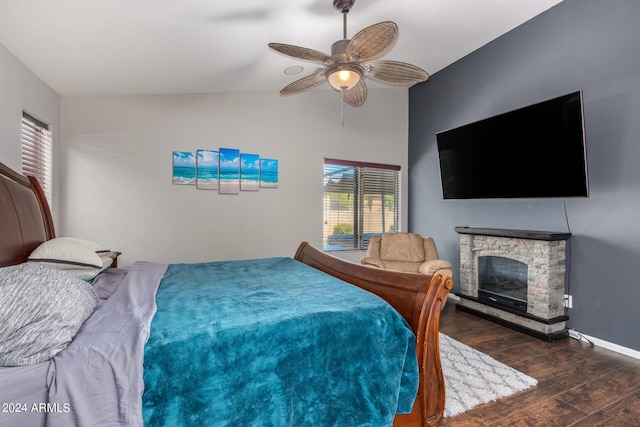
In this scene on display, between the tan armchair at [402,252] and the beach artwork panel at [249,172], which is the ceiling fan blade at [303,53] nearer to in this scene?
the beach artwork panel at [249,172]

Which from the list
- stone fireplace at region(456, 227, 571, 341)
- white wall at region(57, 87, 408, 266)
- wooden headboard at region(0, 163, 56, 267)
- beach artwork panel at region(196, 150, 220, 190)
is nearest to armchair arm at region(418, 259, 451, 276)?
stone fireplace at region(456, 227, 571, 341)

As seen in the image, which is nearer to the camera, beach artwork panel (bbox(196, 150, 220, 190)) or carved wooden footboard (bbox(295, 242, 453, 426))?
carved wooden footboard (bbox(295, 242, 453, 426))

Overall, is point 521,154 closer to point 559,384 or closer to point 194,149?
point 559,384

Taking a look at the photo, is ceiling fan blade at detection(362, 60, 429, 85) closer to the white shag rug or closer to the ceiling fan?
the ceiling fan

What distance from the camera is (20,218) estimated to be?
222cm

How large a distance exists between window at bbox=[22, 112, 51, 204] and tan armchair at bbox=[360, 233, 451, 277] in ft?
11.2

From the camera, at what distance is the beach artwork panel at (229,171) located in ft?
13.4

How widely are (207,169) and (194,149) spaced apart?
0.93 feet

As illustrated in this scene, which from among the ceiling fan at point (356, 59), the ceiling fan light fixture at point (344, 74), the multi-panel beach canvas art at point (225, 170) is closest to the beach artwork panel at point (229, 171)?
the multi-panel beach canvas art at point (225, 170)

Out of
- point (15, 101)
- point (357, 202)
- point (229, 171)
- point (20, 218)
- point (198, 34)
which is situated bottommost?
point (20, 218)

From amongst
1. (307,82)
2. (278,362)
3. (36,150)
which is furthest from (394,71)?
(36,150)

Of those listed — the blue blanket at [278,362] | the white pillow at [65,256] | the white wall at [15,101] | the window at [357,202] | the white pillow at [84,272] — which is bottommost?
the blue blanket at [278,362]

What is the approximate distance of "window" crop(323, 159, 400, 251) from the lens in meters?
4.80

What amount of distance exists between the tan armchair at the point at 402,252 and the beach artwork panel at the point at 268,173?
156 centimetres
